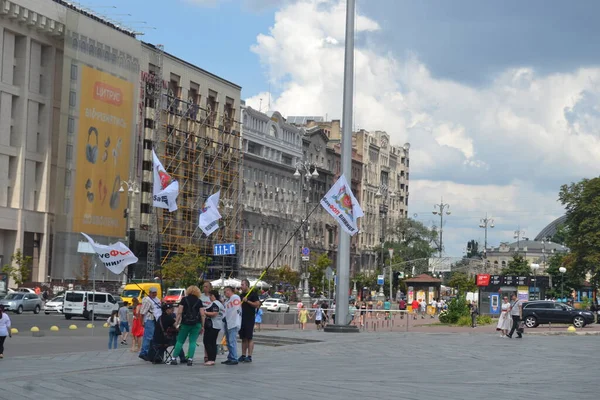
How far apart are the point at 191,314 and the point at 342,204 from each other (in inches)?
546

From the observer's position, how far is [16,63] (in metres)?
87.0

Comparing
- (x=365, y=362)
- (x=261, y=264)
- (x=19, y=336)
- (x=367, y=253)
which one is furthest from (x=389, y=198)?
(x=365, y=362)

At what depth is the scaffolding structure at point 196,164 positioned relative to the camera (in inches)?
3819

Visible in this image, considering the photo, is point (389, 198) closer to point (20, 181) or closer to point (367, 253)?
point (367, 253)

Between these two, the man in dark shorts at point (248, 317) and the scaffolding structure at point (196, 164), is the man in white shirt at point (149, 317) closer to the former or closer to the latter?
the man in dark shorts at point (248, 317)

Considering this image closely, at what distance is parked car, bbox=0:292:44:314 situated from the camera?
211 feet

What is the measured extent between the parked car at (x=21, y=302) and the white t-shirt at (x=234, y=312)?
43.1m

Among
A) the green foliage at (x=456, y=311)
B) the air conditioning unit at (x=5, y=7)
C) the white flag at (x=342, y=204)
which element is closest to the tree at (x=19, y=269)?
the air conditioning unit at (x=5, y=7)

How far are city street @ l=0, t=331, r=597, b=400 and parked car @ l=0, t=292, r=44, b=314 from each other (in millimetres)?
34521

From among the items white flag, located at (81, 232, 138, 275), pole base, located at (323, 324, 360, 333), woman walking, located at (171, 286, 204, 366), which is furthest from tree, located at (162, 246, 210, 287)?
woman walking, located at (171, 286, 204, 366)

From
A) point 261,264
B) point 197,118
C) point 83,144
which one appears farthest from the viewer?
point 261,264

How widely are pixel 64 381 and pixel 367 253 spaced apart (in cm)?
14003

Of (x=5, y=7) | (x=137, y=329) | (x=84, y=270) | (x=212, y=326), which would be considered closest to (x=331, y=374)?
(x=212, y=326)

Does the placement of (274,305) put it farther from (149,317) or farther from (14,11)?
(149,317)
